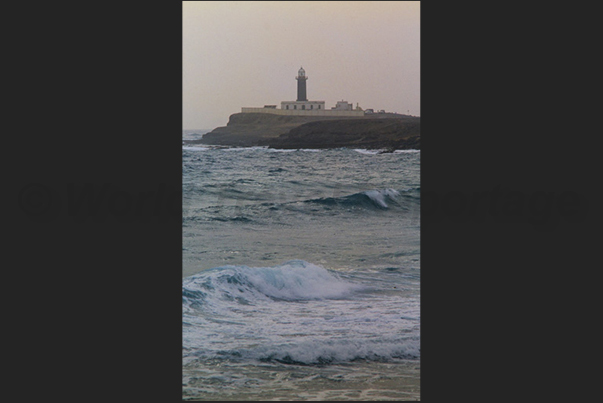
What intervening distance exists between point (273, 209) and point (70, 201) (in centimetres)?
204

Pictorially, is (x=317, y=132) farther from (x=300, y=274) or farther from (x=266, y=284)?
(x=266, y=284)

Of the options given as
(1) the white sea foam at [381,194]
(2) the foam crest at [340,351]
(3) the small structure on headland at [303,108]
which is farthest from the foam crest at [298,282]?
(3) the small structure on headland at [303,108]

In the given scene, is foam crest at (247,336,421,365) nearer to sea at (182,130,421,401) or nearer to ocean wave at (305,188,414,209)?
sea at (182,130,421,401)

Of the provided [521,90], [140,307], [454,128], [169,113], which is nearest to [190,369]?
[140,307]

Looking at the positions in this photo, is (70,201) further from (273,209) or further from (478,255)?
(478,255)

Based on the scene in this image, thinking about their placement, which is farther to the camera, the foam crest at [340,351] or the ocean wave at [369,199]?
the ocean wave at [369,199]

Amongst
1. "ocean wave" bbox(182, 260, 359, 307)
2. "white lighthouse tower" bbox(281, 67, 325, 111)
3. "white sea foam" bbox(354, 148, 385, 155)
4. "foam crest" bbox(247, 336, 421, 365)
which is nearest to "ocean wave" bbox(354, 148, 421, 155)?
"white sea foam" bbox(354, 148, 385, 155)

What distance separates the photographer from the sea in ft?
14.0

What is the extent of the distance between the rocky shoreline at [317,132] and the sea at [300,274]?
9 centimetres

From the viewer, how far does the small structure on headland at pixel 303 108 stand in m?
5.32

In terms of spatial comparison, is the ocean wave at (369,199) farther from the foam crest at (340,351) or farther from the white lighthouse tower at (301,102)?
the foam crest at (340,351)

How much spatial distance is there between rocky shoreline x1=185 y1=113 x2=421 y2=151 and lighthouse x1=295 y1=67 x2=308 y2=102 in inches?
7.3

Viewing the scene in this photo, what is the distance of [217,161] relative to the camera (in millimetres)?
5594

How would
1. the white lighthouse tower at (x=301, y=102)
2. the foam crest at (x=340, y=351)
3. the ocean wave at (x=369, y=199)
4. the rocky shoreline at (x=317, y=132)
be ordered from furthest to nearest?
the ocean wave at (x=369, y=199) < the rocky shoreline at (x=317, y=132) < the white lighthouse tower at (x=301, y=102) < the foam crest at (x=340, y=351)
